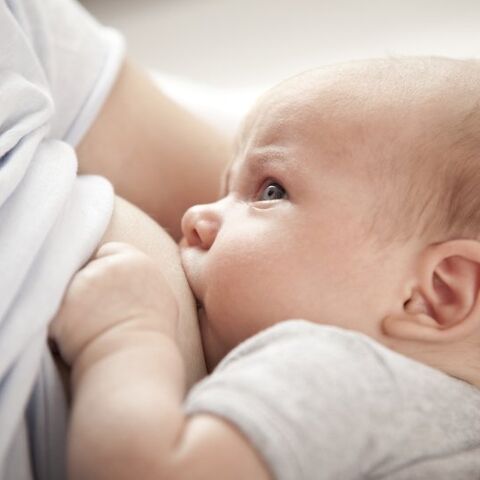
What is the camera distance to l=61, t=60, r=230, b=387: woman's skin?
932 millimetres

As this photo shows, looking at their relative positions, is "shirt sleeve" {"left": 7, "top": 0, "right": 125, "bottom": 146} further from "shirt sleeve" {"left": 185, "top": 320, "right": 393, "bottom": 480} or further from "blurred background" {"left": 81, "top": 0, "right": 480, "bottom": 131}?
"shirt sleeve" {"left": 185, "top": 320, "right": 393, "bottom": 480}

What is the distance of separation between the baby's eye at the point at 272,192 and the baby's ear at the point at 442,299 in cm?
15

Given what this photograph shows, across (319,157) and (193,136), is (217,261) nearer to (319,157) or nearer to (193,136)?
(319,157)

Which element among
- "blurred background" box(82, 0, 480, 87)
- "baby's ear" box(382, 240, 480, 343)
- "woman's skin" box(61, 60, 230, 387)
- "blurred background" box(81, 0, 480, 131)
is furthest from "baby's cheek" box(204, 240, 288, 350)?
"blurred background" box(82, 0, 480, 87)

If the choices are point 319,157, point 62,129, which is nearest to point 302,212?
point 319,157

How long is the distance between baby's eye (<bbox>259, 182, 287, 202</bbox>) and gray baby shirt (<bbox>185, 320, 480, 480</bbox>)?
153 mm

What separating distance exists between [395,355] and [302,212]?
16 centimetres

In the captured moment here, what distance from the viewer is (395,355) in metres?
0.60

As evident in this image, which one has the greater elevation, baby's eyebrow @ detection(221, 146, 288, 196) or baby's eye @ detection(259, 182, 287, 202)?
baby's eyebrow @ detection(221, 146, 288, 196)

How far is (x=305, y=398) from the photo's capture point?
0.54 meters

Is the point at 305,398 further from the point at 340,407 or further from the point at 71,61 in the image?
the point at 71,61

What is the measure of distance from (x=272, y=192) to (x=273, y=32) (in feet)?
3.27

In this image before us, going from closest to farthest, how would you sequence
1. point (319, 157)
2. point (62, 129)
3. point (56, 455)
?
1. point (56, 455)
2. point (319, 157)
3. point (62, 129)

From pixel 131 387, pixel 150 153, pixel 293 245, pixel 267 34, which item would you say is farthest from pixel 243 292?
pixel 267 34
